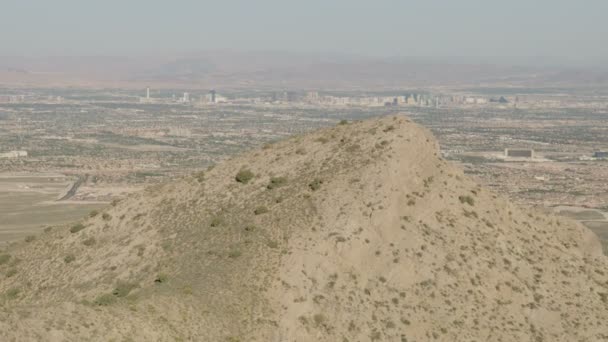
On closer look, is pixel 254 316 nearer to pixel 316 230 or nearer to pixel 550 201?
pixel 316 230

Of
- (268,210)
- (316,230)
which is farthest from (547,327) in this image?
(268,210)

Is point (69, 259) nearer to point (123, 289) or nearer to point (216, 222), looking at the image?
point (123, 289)

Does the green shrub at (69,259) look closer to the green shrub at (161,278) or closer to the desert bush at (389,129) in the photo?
the green shrub at (161,278)

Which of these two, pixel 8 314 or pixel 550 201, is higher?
pixel 8 314

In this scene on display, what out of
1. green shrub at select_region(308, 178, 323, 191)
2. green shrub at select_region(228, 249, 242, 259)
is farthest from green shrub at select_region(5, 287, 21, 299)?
green shrub at select_region(308, 178, 323, 191)

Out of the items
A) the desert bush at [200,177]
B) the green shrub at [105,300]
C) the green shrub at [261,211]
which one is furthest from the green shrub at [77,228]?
the green shrub at [105,300]

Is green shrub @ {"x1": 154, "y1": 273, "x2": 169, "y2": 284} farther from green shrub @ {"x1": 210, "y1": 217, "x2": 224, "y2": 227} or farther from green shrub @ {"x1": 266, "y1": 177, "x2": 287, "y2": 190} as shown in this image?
green shrub @ {"x1": 266, "y1": 177, "x2": 287, "y2": 190}

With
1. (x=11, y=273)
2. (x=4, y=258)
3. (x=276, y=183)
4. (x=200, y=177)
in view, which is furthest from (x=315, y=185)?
(x=4, y=258)
